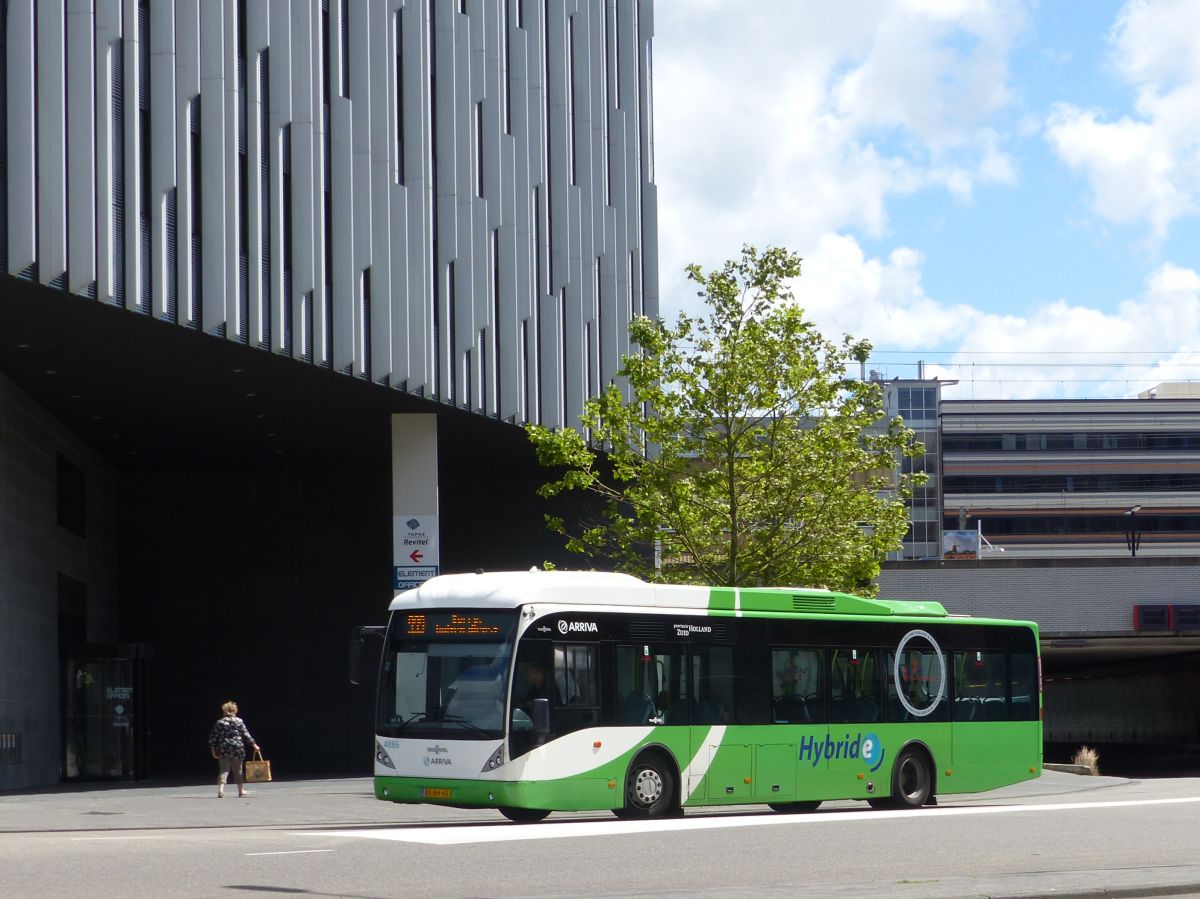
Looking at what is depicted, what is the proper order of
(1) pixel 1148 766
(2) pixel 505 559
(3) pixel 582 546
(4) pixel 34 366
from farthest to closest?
(1) pixel 1148 766, (2) pixel 505 559, (3) pixel 582 546, (4) pixel 34 366

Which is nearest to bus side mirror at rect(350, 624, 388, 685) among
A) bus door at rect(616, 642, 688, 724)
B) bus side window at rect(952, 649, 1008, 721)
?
bus door at rect(616, 642, 688, 724)

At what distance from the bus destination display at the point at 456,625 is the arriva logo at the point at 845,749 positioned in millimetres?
4684

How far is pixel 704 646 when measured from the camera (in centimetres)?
1966

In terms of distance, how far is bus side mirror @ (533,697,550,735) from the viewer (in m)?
17.5

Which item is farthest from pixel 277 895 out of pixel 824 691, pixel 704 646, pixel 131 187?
pixel 131 187

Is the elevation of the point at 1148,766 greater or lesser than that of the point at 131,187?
lesser

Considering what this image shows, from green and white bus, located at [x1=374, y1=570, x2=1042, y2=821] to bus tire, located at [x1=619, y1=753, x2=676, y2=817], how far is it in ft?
0.07

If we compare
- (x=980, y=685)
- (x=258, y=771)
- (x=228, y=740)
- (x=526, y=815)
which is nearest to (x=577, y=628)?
(x=526, y=815)

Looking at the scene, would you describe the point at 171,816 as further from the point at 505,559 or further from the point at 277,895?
the point at 505,559

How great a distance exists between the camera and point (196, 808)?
928 inches

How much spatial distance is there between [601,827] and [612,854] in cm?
334

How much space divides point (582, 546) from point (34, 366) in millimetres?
9919

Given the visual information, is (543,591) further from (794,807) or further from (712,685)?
(794,807)

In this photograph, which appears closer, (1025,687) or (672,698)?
(672,698)
